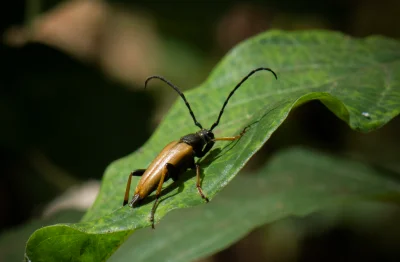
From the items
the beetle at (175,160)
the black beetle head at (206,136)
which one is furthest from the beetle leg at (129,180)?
the black beetle head at (206,136)

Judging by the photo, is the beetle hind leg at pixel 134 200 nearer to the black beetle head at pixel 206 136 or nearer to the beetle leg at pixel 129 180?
the beetle leg at pixel 129 180

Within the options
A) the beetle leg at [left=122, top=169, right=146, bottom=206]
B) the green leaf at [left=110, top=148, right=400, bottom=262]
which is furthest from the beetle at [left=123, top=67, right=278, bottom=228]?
the green leaf at [left=110, top=148, right=400, bottom=262]

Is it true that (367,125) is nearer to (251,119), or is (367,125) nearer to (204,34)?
(251,119)

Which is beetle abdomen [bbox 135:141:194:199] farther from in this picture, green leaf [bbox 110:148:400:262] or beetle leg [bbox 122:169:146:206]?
green leaf [bbox 110:148:400:262]

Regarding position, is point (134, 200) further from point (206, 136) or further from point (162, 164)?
point (206, 136)

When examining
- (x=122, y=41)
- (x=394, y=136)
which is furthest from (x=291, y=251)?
(x=122, y=41)

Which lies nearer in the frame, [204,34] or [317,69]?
[317,69]
